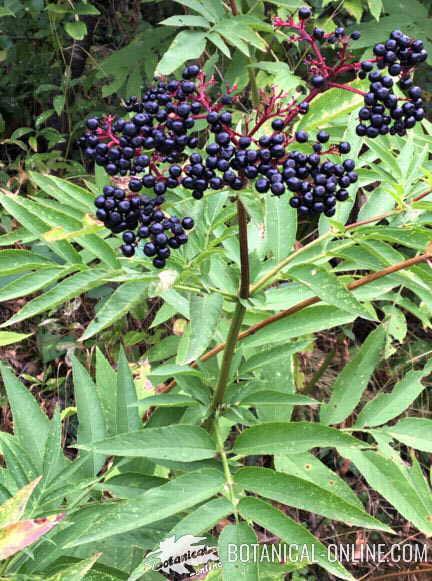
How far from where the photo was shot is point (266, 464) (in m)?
3.35

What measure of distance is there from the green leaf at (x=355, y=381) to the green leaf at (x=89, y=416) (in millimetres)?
651

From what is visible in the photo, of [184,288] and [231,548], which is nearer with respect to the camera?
[231,548]

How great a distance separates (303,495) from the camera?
4.23ft

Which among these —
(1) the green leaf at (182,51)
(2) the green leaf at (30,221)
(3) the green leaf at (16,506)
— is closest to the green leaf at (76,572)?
(3) the green leaf at (16,506)

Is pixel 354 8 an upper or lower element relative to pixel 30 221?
upper

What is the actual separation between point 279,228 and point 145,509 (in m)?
0.80

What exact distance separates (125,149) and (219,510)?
0.79 meters

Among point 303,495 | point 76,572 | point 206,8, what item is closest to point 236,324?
point 303,495

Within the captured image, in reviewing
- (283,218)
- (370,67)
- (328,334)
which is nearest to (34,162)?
(328,334)

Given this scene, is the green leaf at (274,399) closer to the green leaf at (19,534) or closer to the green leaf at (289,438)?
the green leaf at (289,438)

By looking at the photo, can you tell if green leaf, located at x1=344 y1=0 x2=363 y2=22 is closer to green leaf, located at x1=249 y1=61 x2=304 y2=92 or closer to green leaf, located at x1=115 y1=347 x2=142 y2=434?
green leaf, located at x1=249 y1=61 x2=304 y2=92

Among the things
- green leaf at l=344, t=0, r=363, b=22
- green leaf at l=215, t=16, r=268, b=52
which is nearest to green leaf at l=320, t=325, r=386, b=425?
green leaf at l=215, t=16, r=268, b=52

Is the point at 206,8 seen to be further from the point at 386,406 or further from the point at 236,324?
the point at 386,406

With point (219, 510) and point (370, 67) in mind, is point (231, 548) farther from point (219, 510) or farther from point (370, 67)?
point (370, 67)
